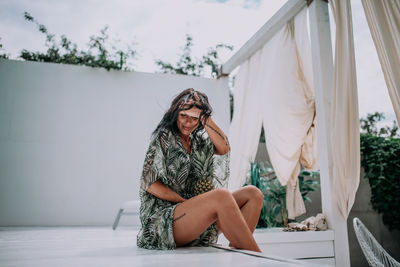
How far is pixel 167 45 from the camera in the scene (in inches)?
266

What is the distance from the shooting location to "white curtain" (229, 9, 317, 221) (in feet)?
12.8

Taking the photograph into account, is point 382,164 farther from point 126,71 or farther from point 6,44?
point 6,44

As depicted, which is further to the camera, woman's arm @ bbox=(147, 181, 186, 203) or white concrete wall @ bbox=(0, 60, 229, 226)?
white concrete wall @ bbox=(0, 60, 229, 226)

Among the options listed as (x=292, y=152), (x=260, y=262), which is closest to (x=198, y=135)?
(x=260, y=262)

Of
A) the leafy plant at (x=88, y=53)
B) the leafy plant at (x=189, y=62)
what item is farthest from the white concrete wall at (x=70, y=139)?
the leafy plant at (x=189, y=62)

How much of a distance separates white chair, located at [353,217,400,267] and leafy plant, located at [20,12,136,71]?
4.54 m

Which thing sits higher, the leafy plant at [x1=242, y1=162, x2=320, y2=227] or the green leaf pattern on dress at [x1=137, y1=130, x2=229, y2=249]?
the green leaf pattern on dress at [x1=137, y1=130, x2=229, y2=249]

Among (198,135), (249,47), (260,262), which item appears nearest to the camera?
(260,262)

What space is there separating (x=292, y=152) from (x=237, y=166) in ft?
4.37

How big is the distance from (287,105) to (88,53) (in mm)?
4039

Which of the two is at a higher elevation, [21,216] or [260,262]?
[260,262]

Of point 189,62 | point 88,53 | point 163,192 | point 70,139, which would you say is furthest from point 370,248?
point 88,53

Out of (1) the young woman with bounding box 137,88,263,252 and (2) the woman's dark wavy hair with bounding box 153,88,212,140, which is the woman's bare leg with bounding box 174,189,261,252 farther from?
(2) the woman's dark wavy hair with bounding box 153,88,212,140

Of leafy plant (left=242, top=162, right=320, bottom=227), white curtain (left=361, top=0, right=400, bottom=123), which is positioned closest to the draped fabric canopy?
white curtain (left=361, top=0, right=400, bottom=123)
